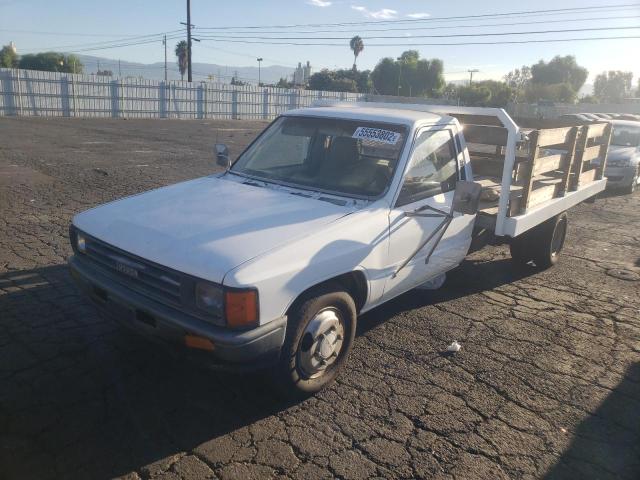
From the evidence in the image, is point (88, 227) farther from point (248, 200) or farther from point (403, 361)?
point (403, 361)

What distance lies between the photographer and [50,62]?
177ft

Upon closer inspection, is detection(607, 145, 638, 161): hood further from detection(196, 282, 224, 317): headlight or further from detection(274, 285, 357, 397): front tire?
detection(196, 282, 224, 317): headlight

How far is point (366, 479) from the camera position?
282 centimetres

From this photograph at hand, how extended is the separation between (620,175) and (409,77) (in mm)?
66860

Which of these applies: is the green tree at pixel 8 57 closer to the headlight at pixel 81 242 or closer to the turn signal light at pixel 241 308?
the headlight at pixel 81 242

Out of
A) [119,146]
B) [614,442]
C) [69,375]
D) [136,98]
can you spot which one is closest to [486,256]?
[614,442]

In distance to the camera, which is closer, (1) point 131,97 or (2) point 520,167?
(2) point 520,167

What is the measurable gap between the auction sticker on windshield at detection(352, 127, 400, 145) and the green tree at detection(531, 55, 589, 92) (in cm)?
9129

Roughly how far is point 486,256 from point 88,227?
513 cm

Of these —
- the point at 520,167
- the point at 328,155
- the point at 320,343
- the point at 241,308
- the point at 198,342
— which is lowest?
the point at 320,343

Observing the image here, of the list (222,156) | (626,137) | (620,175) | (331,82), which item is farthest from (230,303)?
(331,82)

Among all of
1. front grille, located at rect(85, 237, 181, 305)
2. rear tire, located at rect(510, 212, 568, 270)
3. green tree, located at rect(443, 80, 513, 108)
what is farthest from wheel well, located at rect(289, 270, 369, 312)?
green tree, located at rect(443, 80, 513, 108)

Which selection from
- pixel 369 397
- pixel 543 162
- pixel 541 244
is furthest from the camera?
pixel 541 244

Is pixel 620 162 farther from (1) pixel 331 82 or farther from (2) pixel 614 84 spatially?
(2) pixel 614 84
